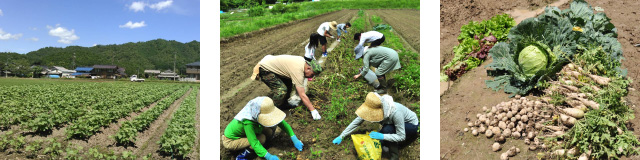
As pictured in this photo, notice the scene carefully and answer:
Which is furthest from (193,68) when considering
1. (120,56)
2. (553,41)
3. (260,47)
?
(553,41)

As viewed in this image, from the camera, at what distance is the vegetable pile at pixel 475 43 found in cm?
576

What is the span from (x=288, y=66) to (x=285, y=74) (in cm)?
18

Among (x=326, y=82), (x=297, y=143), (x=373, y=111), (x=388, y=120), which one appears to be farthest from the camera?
(x=326, y=82)

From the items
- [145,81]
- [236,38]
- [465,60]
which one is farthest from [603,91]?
[145,81]

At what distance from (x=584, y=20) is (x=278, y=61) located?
4771 mm

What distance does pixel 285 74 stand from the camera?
3938 millimetres

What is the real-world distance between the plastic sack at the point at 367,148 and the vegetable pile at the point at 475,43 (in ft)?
9.65

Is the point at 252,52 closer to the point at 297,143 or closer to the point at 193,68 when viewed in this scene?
the point at 297,143

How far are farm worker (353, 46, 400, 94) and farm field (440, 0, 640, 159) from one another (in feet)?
3.55

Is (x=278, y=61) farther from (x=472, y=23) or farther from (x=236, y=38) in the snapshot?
(x=472, y=23)

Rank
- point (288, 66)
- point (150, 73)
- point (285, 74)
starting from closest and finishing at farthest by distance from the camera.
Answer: point (288, 66) < point (285, 74) < point (150, 73)

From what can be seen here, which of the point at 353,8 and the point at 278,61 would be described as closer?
the point at 278,61

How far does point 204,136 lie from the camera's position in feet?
12.5

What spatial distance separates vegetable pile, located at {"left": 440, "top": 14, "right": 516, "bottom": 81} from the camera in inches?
227
